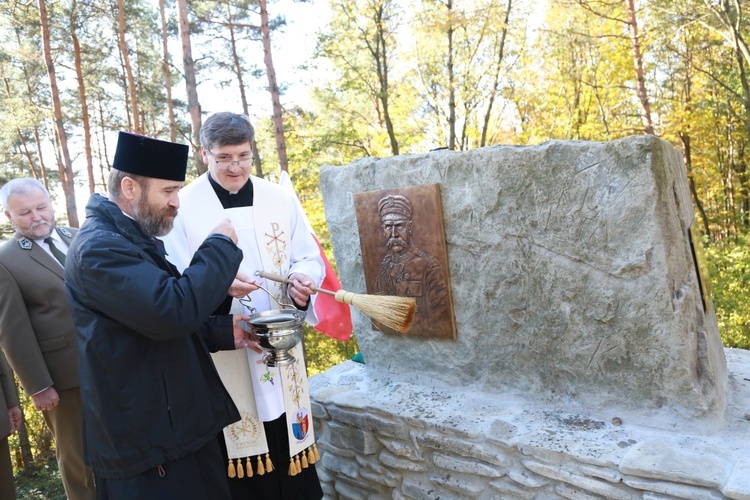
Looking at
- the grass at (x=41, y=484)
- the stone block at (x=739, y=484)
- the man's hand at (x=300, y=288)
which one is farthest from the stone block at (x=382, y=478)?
the grass at (x=41, y=484)

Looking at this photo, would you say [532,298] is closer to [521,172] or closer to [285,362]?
[521,172]

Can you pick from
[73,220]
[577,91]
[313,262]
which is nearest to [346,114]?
[577,91]

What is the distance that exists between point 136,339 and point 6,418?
1.78 meters

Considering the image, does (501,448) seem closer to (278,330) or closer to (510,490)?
(510,490)

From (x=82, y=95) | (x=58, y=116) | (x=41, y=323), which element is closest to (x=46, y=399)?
(x=41, y=323)

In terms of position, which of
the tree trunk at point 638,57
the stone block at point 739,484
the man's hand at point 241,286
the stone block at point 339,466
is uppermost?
the tree trunk at point 638,57

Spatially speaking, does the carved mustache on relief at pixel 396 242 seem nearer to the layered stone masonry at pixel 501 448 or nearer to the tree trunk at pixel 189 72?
the layered stone masonry at pixel 501 448

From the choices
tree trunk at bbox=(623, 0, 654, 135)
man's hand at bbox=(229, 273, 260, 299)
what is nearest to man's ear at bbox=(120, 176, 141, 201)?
man's hand at bbox=(229, 273, 260, 299)

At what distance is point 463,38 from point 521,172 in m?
9.86

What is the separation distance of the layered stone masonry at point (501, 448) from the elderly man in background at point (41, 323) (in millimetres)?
1368

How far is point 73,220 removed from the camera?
29.6 ft

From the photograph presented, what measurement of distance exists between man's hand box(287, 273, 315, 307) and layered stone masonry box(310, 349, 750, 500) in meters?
0.84

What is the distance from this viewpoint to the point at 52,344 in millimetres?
2762

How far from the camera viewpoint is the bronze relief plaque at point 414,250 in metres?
2.63
